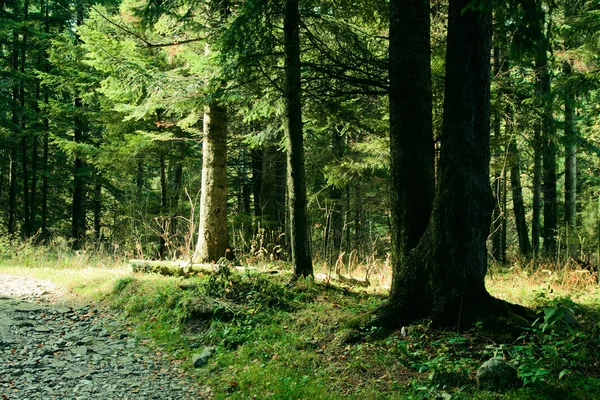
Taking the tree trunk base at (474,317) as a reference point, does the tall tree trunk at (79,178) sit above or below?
above

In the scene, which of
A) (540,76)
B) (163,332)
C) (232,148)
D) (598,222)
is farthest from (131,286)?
(598,222)

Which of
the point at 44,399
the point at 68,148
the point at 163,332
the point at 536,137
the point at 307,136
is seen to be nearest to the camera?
the point at 44,399

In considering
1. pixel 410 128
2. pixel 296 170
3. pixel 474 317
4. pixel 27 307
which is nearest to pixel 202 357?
pixel 474 317

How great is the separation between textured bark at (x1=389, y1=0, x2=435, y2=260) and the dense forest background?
325mm

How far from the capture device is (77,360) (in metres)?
5.19

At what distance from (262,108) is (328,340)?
14.4 feet

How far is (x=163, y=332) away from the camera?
6035 mm

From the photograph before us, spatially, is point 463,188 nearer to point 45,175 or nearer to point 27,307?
point 27,307

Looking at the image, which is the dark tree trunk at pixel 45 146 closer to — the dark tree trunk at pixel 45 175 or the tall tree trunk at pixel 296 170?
the dark tree trunk at pixel 45 175

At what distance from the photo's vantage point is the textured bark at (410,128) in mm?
5199

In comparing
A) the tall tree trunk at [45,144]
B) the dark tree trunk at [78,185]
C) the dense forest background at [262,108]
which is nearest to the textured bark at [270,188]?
the dense forest background at [262,108]

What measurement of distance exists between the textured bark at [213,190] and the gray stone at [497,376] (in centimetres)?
634

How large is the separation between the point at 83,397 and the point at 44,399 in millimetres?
350

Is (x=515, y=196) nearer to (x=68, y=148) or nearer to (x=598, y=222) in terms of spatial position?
(x=598, y=222)
